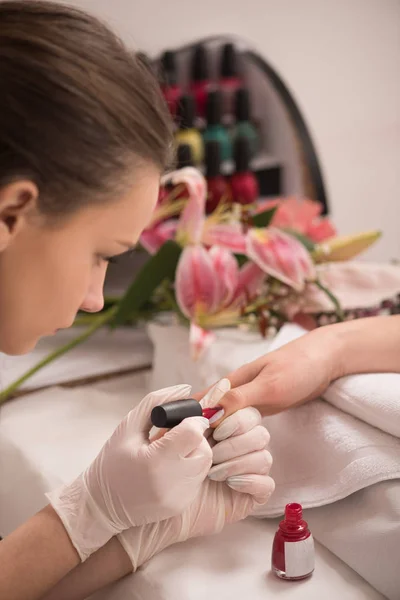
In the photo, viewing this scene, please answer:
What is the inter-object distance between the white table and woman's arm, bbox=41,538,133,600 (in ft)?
0.05

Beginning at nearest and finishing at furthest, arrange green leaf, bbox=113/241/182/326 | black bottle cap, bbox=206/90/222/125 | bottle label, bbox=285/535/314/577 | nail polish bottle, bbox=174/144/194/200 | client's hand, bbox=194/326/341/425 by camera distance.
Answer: bottle label, bbox=285/535/314/577 → client's hand, bbox=194/326/341/425 → green leaf, bbox=113/241/182/326 → nail polish bottle, bbox=174/144/194/200 → black bottle cap, bbox=206/90/222/125

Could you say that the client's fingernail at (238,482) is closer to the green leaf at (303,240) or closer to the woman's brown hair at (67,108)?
the woman's brown hair at (67,108)

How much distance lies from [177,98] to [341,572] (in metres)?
1.07

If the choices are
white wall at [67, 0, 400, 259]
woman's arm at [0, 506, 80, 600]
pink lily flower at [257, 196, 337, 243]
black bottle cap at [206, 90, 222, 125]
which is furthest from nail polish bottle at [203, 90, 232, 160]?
woman's arm at [0, 506, 80, 600]

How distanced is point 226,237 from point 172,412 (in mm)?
478

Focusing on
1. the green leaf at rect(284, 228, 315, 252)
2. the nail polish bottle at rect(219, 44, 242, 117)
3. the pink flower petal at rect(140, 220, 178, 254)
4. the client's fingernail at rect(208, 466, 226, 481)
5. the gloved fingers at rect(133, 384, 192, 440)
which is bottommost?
the client's fingernail at rect(208, 466, 226, 481)

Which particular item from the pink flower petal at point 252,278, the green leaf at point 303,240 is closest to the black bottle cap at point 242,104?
the green leaf at point 303,240

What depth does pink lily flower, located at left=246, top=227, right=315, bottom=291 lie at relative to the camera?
42.3 inches

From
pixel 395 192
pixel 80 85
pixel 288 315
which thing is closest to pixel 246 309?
pixel 288 315

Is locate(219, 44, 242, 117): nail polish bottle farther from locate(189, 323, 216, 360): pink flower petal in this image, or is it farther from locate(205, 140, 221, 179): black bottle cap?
→ locate(189, 323, 216, 360): pink flower petal

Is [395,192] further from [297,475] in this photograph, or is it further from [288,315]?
[297,475]

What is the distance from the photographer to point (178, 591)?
66 centimetres

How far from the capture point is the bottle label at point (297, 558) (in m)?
0.66

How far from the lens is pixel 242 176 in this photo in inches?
62.1
